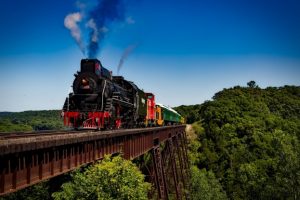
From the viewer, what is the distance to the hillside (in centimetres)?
4491

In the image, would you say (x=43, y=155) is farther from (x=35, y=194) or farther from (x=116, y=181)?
(x=35, y=194)

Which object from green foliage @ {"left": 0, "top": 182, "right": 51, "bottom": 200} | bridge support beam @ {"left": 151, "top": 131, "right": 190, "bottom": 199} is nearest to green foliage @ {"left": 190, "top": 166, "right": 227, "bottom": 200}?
bridge support beam @ {"left": 151, "top": 131, "right": 190, "bottom": 199}

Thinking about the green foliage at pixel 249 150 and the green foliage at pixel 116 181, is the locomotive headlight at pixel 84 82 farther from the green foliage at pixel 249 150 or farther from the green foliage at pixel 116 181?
the green foliage at pixel 249 150

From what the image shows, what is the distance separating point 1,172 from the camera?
8.59 metres

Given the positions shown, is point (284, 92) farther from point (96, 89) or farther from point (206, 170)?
point (96, 89)

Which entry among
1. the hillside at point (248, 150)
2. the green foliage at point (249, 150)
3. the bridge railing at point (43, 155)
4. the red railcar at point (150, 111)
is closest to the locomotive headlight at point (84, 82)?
the bridge railing at point (43, 155)

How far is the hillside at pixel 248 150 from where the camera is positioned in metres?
44.9

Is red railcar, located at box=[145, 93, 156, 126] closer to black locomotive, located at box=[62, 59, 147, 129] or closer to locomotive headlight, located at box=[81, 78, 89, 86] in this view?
black locomotive, located at box=[62, 59, 147, 129]

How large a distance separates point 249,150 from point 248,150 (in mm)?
672

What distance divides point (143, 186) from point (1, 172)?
37.3 ft

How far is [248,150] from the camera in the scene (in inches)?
2628

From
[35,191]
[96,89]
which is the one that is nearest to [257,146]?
[35,191]

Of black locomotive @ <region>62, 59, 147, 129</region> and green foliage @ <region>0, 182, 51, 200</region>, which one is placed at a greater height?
black locomotive @ <region>62, 59, 147, 129</region>

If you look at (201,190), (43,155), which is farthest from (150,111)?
(43,155)
